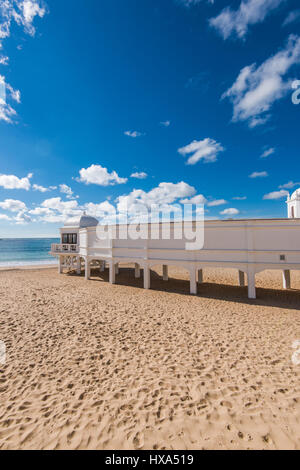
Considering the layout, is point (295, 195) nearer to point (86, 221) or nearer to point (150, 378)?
point (86, 221)

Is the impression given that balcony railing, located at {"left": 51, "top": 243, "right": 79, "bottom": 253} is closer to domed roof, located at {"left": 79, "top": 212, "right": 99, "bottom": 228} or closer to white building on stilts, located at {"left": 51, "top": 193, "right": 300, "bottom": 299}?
domed roof, located at {"left": 79, "top": 212, "right": 99, "bottom": 228}

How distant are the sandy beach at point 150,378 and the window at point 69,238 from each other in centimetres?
1281

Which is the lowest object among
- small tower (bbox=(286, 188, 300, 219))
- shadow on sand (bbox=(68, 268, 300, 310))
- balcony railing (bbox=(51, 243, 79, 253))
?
shadow on sand (bbox=(68, 268, 300, 310))

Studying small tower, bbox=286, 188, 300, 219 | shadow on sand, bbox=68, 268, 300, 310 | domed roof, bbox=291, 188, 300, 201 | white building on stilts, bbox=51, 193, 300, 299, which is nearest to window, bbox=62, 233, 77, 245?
white building on stilts, bbox=51, 193, 300, 299

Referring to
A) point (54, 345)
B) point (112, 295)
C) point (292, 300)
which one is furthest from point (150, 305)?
point (292, 300)

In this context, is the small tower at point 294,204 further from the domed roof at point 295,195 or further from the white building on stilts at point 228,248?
the white building on stilts at point 228,248

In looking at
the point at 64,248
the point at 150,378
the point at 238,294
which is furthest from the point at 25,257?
the point at 150,378

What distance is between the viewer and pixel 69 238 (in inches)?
937

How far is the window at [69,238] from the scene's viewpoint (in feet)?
76.5

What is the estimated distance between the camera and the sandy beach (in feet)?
13.0

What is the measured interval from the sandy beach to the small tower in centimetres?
2019

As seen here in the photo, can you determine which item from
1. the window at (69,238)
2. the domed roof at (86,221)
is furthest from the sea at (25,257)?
the domed roof at (86,221)

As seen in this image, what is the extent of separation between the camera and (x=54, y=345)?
7.39m
